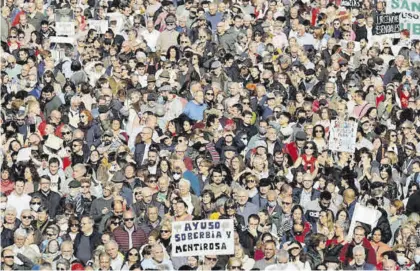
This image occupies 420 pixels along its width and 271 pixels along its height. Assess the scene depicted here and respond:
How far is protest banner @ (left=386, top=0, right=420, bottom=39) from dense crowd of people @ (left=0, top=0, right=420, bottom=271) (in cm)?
21

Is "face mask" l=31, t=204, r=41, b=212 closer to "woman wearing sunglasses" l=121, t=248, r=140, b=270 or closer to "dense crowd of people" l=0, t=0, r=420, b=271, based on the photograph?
"dense crowd of people" l=0, t=0, r=420, b=271

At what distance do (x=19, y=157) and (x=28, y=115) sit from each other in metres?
1.25

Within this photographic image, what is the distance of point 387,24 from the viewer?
26.5 m

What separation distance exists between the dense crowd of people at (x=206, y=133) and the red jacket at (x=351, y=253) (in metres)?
0.03

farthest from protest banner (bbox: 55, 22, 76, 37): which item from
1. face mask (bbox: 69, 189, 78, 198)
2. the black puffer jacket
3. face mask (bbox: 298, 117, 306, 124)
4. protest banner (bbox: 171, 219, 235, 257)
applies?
the black puffer jacket

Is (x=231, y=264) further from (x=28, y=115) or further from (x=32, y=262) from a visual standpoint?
(x=28, y=115)

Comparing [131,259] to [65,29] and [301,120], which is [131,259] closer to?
[301,120]

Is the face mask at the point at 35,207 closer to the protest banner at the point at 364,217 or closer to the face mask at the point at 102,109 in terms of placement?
the face mask at the point at 102,109

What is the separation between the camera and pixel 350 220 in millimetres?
21438

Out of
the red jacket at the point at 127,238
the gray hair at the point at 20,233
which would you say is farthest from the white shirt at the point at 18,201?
the red jacket at the point at 127,238

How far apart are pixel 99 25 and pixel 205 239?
682cm

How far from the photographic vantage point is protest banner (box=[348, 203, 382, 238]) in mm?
21266

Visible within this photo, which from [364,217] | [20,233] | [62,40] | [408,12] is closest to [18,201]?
[20,233]

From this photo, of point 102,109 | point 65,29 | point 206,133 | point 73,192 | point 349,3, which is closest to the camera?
point 73,192
